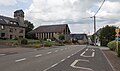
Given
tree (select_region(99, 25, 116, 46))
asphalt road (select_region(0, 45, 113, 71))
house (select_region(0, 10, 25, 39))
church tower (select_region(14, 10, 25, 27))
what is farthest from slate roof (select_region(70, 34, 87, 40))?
asphalt road (select_region(0, 45, 113, 71))

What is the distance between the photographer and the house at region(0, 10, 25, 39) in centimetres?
7881

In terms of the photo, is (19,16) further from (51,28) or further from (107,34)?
(107,34)

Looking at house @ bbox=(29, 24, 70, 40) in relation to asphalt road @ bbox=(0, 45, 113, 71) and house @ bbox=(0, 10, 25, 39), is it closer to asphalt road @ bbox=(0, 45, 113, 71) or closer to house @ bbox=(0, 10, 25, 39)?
house @ bbox=(0, 10, 25, 39)

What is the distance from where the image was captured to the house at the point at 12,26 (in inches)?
3103

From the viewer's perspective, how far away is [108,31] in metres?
65.2

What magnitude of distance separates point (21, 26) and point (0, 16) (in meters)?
10.1

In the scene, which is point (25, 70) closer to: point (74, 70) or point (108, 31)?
point (74, 70)

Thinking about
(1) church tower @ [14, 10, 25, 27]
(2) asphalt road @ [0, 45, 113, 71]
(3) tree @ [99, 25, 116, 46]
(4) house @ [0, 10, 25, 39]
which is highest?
(1) church tower @ [14, 10, 25, 27]

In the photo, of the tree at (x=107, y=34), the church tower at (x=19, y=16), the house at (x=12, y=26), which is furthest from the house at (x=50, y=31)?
the tree at (x=107, y=34)

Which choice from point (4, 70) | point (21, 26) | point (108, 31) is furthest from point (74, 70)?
point (21, 26)

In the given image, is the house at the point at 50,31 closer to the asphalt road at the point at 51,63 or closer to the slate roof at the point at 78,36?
the slate roof at the point at 78,36

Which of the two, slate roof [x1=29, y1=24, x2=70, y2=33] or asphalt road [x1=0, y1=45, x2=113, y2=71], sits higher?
slate roof [x1=29, y1=24, x2=70, y2=33]

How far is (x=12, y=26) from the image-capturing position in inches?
3287

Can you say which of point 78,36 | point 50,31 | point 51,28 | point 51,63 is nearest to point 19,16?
point 50,31
